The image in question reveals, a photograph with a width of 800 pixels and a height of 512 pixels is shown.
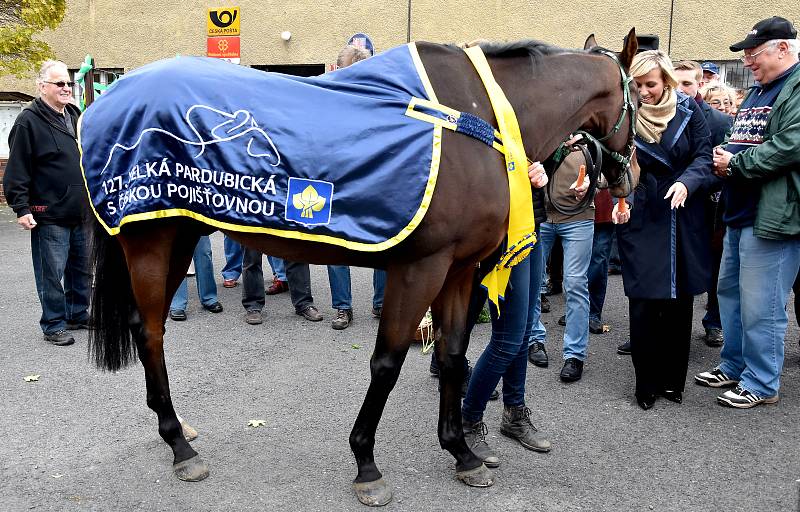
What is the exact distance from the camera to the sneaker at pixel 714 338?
572 centimetres

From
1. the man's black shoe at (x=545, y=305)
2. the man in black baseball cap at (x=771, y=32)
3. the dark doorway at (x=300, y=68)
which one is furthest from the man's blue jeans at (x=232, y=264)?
the dark doorway at (x=300, y=68)

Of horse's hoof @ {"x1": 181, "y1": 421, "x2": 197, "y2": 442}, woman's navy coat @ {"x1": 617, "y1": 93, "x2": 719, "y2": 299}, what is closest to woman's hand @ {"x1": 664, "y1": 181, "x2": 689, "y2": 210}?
woman's navy coat @ {"x1": 617, "y1": 93, "x2": 719, "y2": 299}

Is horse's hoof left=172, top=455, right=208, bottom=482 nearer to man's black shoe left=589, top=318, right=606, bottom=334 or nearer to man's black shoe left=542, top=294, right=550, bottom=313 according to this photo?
man's black shoe left=589, top=318, right=606, bottom=334

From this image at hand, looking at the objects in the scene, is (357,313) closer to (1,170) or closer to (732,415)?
(732,415)

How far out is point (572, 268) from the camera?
16.7 feet

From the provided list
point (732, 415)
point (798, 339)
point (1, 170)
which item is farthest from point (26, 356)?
point (1, 170)

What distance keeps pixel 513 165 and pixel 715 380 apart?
2683 mm

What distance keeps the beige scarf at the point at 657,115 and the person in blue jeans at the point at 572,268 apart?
712mm

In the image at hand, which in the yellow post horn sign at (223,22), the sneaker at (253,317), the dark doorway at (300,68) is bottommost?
the sneaker at (253,317)

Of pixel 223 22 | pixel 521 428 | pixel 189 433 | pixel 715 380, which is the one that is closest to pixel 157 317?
pixel 189 433

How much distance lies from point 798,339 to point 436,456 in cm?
376

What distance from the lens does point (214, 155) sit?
3.03 meters

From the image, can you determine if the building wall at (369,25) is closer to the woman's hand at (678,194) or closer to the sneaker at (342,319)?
the sneaker at (342,319)

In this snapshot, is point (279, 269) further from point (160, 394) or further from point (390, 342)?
point (390, 342)
